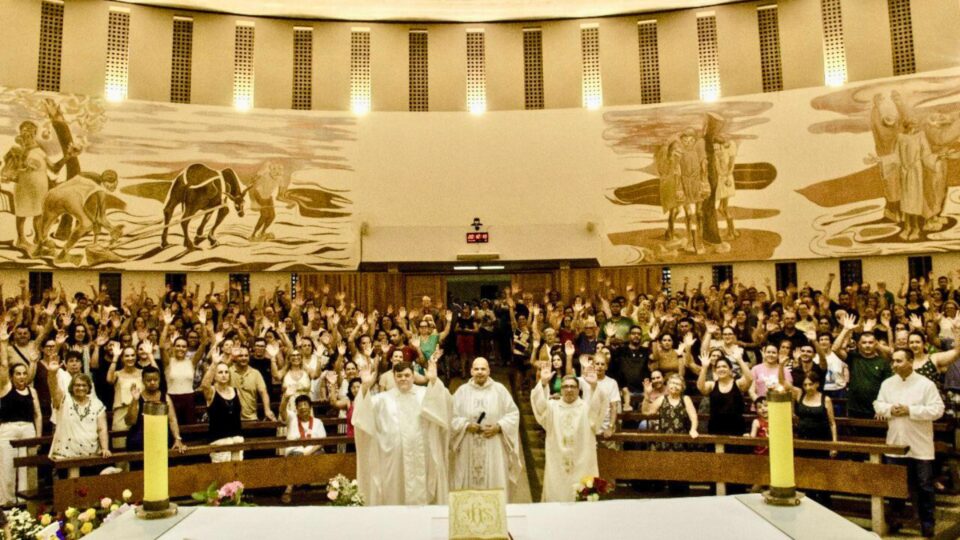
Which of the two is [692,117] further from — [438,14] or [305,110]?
[305,110]

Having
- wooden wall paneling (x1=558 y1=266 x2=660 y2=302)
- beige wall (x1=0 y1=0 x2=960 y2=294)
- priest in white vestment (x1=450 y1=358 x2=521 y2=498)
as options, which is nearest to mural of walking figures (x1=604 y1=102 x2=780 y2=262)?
wooden wall paneling (x1=558 y1=266 x2=660 y2=302)

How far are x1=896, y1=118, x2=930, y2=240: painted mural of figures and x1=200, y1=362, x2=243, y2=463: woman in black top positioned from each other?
1522cm

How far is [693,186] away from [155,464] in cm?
1724

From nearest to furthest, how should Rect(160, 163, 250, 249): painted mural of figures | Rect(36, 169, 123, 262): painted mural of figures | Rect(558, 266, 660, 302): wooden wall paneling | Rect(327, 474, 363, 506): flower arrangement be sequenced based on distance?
Rect(327, 474, 363, 506): flower arrangement → Rect(36, 169, 123, 262): painted mural of figures → Rect(160, 163, 250, 249): painted mural of figures → Rect(558, 266, 660, 302): wooden wall paneling

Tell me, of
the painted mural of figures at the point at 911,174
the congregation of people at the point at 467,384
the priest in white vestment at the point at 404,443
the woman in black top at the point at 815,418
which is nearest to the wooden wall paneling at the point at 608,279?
the congregation of people at the point at 467,384

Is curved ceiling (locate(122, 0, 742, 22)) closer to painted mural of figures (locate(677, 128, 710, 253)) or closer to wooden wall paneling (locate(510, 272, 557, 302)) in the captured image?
painted mural of figures (locate(677, 128, 710, 253))

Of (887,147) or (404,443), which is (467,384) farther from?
(887,147)

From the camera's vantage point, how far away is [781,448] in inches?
94.2

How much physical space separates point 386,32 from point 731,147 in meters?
9.60

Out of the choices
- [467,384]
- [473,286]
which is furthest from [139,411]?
[473,286]

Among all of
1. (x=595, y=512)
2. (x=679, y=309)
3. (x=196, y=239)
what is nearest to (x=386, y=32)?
(x=196, y=239)

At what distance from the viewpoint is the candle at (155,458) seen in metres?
2.35

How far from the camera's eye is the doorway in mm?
19188

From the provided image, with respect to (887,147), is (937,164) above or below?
below
